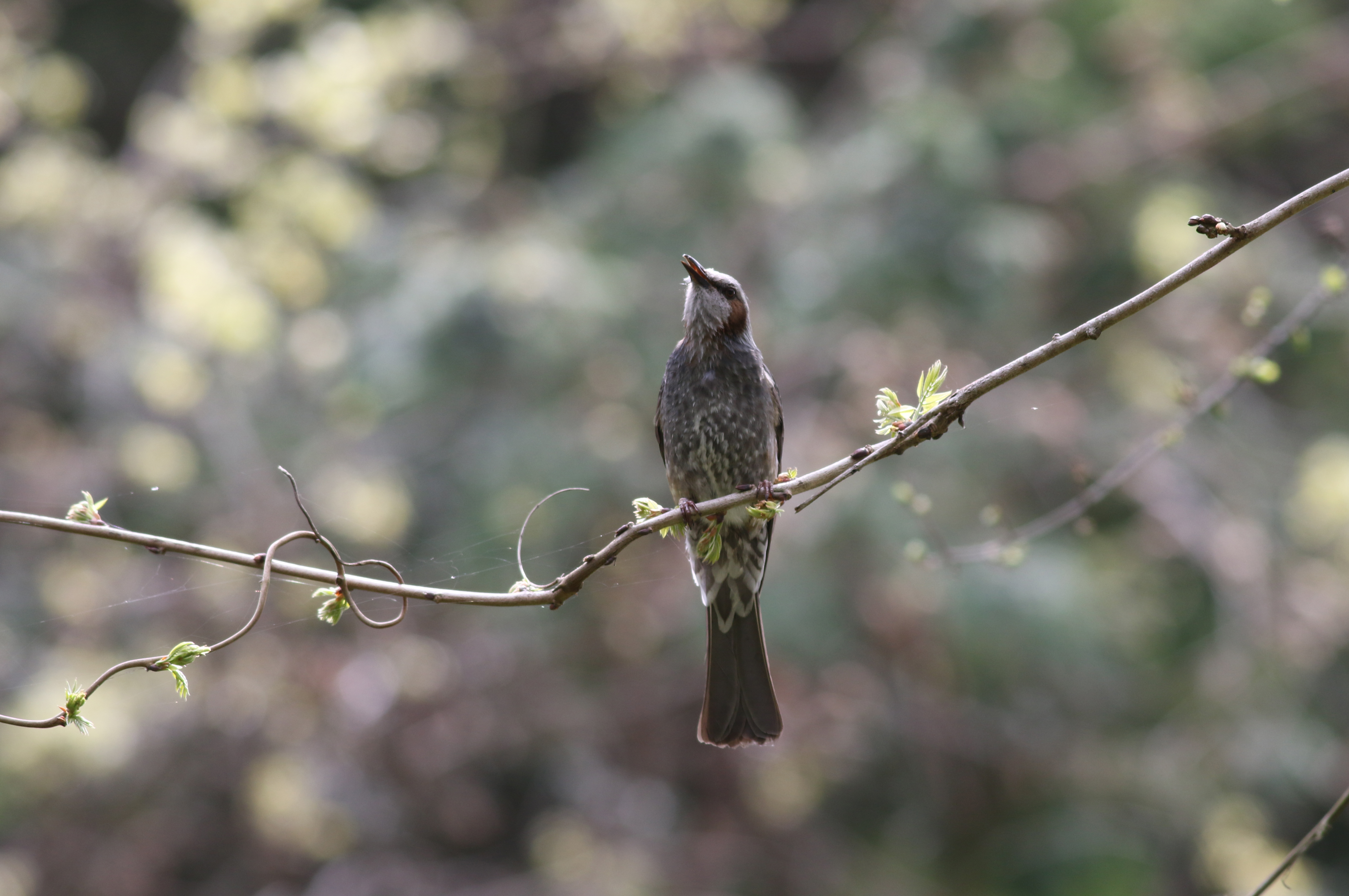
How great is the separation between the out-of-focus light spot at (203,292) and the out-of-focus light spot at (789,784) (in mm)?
3912

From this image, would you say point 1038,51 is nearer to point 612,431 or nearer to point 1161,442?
point 612,431

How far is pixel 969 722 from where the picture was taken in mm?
7707

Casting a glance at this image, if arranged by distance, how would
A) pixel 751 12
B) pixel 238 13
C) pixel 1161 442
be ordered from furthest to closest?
1. pixel 751 12
2. pixel 238 13
3. pixel 1161 442

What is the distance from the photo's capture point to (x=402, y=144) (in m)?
8.35

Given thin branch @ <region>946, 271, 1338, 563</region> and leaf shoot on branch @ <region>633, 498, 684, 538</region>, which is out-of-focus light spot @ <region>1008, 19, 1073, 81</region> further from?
leaf shoot on branch @ <region>633, 498, 684, 538</region>

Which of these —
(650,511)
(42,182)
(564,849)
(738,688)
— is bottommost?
(650,511)

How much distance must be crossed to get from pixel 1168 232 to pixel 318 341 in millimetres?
5140

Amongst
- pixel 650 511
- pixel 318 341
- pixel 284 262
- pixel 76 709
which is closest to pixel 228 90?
pixel 284 262

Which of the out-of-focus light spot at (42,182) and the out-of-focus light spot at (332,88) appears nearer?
the out-of-focus light spot at (332,88)

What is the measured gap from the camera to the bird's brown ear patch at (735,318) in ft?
13.6

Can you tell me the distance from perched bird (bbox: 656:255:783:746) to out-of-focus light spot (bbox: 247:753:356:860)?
382cm

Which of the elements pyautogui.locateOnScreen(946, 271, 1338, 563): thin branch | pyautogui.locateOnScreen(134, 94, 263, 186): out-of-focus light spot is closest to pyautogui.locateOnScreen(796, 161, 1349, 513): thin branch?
pyautogui.locateOnScreen(946, 271, 1338, 563): thin branch

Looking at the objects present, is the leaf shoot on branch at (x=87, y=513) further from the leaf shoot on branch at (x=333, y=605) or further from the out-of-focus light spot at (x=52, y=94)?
the out-of-focus light spot at (x=52, y=94)

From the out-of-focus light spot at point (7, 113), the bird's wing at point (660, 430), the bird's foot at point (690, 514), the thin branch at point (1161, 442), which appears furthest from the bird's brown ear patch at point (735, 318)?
the out-of-focus light spot at point (7, 113)
